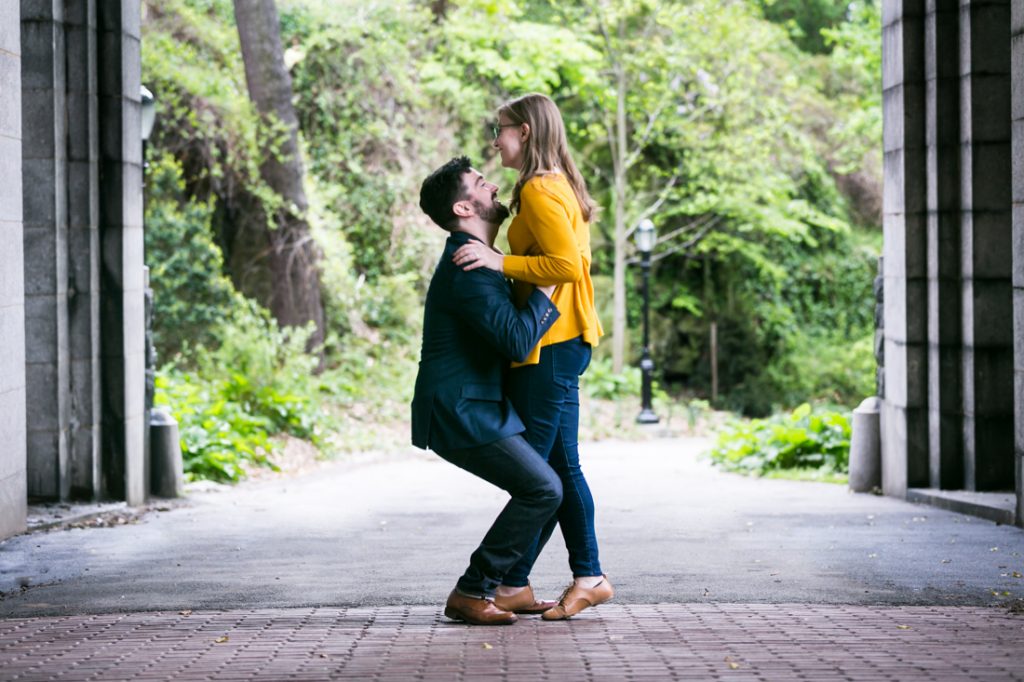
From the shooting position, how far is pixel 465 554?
6.62m

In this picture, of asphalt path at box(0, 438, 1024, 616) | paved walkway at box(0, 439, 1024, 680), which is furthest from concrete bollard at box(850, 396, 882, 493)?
paved walkway at box(0, 439, 1024, 680)

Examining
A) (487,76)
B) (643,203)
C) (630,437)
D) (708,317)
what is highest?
(487,76)

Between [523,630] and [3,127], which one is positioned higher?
[3,127]

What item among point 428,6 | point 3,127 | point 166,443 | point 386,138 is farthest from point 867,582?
point 428,6

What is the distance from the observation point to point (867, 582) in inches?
221

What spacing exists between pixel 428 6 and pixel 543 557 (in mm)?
18136

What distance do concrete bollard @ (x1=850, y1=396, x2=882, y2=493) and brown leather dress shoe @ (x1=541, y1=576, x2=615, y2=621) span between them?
5680mm

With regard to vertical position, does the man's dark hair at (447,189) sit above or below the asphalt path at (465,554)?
above

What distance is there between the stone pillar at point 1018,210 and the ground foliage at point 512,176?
10025mm

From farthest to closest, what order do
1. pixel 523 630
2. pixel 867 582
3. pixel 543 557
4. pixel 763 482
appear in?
pixel 763 482, pixel 543 557, pixel 867 582, pixel 523 630

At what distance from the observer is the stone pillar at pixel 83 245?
8625 mm

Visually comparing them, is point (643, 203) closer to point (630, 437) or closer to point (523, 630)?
point (630, 437)

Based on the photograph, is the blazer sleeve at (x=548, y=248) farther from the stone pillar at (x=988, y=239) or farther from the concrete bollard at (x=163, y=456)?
the concrete bollard at (x=163, y=456)

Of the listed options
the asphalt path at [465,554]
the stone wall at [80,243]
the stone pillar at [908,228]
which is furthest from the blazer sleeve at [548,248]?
the stone pillar at [908,228]
